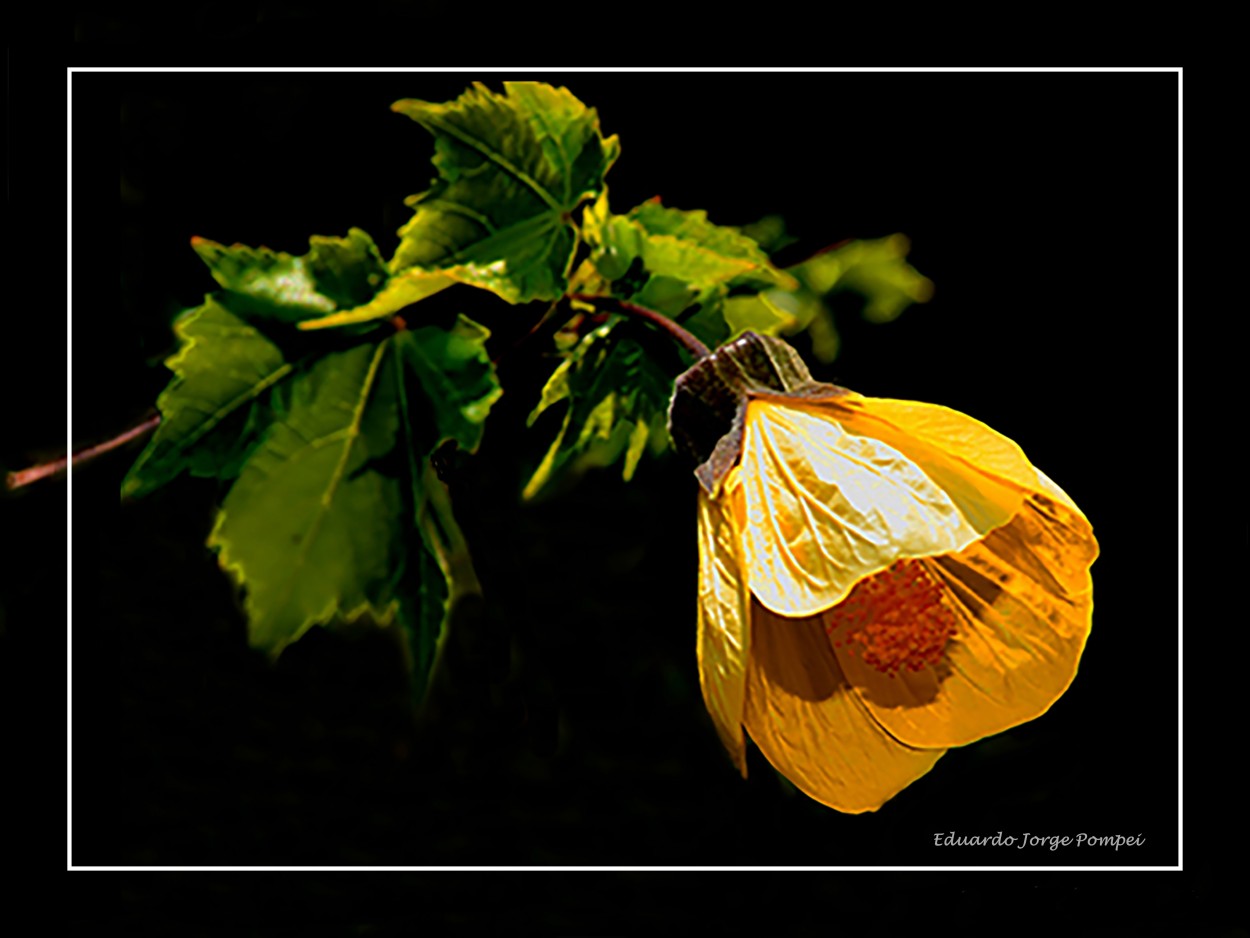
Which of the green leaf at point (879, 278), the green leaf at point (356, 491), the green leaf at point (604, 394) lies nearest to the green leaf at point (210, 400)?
the green leaf at point (356, 491)

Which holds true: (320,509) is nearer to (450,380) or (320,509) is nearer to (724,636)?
(450,380)

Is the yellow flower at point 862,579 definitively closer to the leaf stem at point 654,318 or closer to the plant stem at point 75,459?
the leaf stem at point 654,318

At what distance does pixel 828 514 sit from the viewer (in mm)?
499

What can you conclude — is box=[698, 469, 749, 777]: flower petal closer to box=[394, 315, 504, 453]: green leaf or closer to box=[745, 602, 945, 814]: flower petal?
box=[745, 602, 945, 814]: flower petal

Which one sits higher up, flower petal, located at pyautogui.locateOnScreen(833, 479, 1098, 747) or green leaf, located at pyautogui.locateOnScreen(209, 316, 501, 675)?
green leaf, located at pyautogui.locateOnScreen(209, 316, 501, 675)

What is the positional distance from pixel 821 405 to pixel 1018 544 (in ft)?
0.44

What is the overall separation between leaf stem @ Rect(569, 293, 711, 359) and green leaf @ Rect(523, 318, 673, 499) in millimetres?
15

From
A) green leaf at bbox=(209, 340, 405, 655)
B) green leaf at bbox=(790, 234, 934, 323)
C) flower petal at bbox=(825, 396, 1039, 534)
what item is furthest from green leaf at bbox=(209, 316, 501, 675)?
green leaf at bbox=(790, 234, 934, 323)

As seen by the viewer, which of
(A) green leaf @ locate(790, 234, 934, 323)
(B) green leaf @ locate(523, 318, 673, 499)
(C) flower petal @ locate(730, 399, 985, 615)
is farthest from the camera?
(A) green leaf @ locate(790, 234, 934, 323)

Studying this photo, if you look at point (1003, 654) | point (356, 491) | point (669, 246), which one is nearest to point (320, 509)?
point (356, 491)

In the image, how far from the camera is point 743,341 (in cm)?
57

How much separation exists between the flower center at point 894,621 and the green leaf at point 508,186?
24 centimetres

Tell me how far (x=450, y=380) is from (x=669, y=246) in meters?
0.14

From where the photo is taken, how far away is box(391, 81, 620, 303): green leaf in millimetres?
559
